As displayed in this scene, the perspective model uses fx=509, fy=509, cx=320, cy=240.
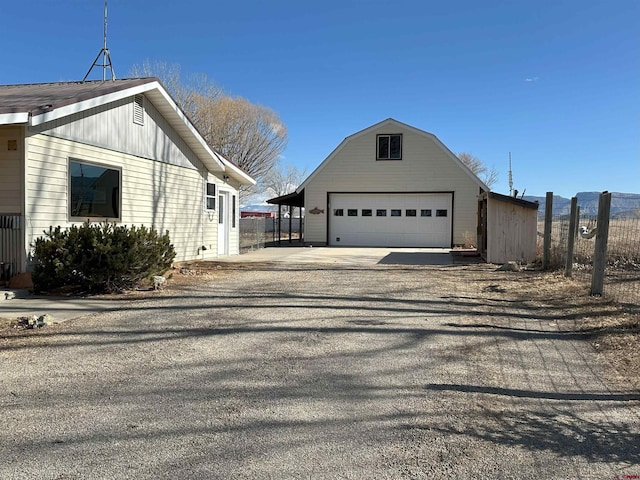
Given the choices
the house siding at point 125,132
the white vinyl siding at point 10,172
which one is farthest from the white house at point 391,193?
the white vinyl siding at point 10,172

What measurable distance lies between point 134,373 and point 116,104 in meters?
8.21

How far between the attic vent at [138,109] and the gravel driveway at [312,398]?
6328 millimetres

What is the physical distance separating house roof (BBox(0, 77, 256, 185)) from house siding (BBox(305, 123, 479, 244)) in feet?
30.5

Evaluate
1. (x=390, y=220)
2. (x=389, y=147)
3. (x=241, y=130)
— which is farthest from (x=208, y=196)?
(x=241, y=130)

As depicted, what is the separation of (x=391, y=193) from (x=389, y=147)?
225 centimetres

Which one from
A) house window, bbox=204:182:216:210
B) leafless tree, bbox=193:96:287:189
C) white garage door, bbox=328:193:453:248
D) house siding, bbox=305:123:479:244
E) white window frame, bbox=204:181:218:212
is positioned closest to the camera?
white window frame, bbox=204:181:218:212

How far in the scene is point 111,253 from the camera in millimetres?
8438

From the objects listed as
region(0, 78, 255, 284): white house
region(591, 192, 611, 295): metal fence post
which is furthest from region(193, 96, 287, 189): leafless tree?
region(591, 192, 611, 295): metal fence post

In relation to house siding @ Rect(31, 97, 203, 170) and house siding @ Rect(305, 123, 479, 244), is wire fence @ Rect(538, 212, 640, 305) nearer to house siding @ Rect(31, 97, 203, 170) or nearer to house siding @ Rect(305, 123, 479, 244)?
house siding @ Rect(305, 123, 479, 244)

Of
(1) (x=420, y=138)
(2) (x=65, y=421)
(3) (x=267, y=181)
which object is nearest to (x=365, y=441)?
(2) (x=65, y=421)

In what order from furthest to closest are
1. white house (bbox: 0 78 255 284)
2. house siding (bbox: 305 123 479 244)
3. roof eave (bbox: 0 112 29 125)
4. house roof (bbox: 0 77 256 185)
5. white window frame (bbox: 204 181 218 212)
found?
house siding (bbox: 305 123 479 244), white window frame (bbox: 204 181 218 212), white house (bbox: 0 78 255 284), house roof (bbox: 0 77 256 185), roof eave (bbox: 0 112 29 125)

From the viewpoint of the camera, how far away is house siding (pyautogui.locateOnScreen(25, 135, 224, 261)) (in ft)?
29.3

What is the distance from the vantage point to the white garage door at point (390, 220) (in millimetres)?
23750

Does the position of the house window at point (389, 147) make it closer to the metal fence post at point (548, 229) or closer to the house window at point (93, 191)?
the metal fence post at point (548, 229)
